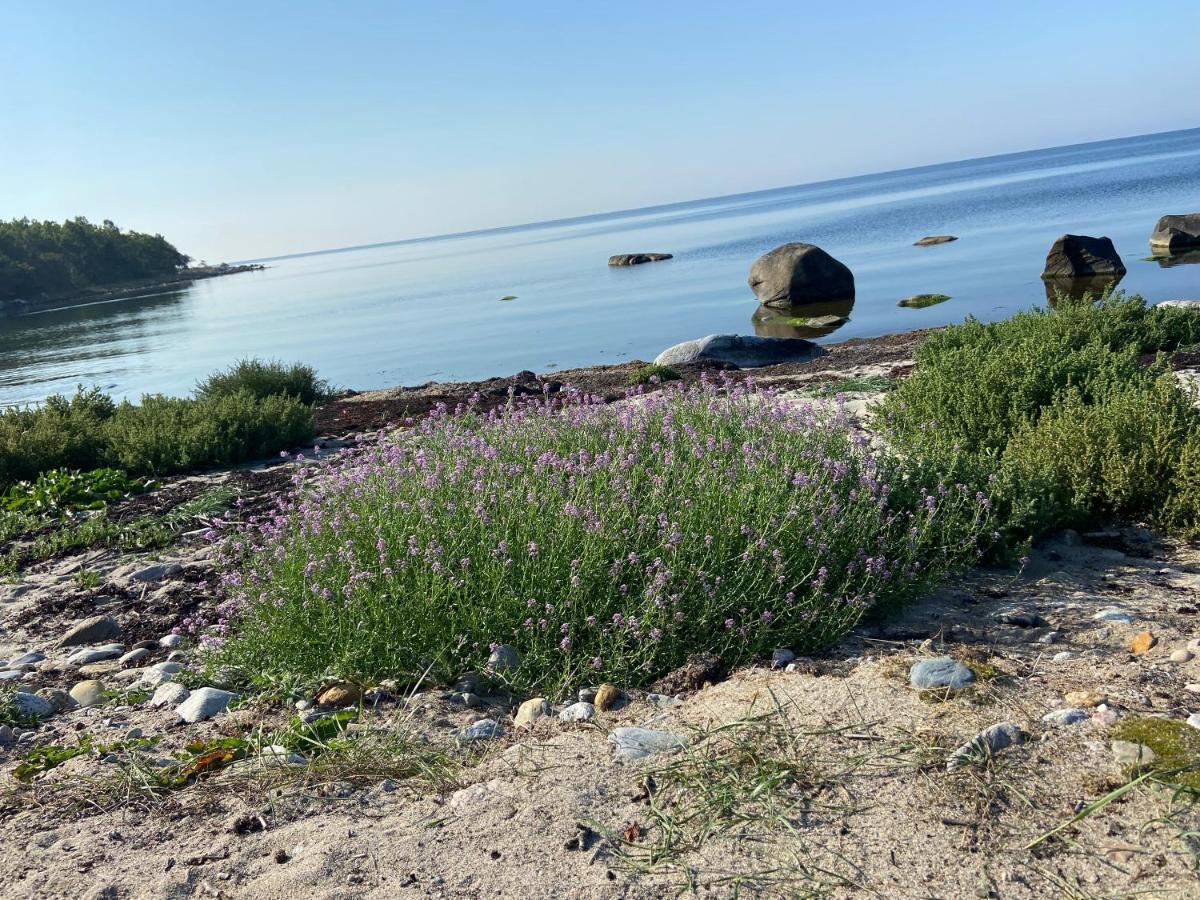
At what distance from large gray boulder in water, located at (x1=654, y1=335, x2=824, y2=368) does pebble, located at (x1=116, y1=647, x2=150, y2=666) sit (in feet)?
43.6

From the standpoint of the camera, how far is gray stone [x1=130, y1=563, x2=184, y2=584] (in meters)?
7.07

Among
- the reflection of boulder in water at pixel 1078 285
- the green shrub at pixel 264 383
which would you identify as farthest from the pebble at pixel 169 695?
the reflection of boulder in water at pixel 1078 285

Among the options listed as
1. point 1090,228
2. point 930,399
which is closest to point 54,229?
point 1090,228

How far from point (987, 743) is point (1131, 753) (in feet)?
1.41

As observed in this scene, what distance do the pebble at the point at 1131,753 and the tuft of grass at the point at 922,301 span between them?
24371 mm

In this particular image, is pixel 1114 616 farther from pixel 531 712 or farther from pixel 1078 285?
pixel 1078 285

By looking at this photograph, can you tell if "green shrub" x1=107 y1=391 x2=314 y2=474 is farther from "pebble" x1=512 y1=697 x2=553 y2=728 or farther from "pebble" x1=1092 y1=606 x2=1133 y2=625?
"pebble" x1=1092 y1=606 x2=1133 y2=625

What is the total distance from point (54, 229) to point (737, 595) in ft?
372

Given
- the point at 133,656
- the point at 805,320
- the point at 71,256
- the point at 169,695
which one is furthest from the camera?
the point at 71,256

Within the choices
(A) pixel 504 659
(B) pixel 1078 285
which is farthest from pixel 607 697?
(B) pixel 1078 285

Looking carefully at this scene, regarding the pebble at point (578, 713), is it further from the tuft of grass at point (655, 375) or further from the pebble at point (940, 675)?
the tuft of grass at point (655, 375)

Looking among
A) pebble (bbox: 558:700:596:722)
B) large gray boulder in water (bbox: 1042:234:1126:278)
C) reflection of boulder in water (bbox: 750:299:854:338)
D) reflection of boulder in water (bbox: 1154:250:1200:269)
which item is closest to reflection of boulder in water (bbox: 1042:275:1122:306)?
large gray boulder in water (bbox: 1042:234:1126:278)

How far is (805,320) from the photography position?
25.6 m

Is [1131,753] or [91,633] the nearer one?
[1131,753]
